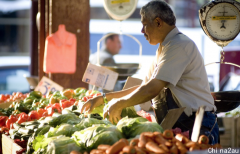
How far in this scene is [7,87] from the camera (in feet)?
31.5

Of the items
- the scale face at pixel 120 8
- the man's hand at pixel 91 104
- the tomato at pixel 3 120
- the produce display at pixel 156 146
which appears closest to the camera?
the produce display at pixel 156 146

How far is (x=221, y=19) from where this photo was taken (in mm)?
3045

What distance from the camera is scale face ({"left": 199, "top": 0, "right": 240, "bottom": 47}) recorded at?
299 cm

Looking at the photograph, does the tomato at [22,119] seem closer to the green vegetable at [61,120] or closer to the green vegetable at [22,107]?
the green vegetable at [22,107]

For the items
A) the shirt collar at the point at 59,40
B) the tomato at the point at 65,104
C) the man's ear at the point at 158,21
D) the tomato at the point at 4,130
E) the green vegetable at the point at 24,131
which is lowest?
the tomato at the point at 4,130

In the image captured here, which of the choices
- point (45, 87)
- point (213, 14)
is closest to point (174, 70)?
point (213, 14)

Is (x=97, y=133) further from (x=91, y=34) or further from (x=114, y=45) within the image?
(x=91, y=34)

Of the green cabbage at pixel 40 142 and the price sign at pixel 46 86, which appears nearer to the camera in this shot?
the green cabbage at pixel 40 142

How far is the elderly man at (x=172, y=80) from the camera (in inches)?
87.0

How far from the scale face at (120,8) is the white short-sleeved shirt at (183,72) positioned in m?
1.72

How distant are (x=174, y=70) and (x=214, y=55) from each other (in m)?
10.5

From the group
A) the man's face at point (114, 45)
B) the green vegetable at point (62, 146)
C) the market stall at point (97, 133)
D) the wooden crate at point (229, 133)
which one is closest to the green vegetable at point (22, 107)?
the market stall at point (97, 133)

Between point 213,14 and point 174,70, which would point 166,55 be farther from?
point 213,14

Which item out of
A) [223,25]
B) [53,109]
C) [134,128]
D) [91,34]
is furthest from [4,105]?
[91,34]
